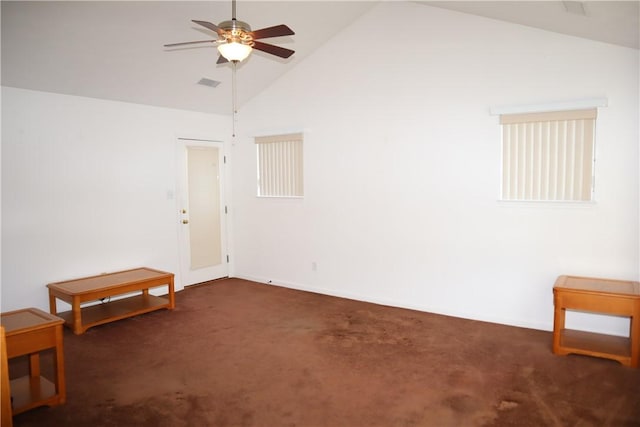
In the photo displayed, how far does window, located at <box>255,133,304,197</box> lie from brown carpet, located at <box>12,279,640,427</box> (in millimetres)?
1903

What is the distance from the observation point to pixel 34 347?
8.99 ft

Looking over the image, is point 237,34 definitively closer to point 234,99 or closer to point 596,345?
point 234,99

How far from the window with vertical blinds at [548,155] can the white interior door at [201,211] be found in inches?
155

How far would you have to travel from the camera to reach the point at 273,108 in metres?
5.89

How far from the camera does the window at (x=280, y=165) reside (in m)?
5.74

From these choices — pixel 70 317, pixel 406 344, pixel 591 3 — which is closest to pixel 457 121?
pixel 591 3

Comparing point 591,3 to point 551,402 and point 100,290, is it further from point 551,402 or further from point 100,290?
point 100,290

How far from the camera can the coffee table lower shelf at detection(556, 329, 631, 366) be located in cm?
338

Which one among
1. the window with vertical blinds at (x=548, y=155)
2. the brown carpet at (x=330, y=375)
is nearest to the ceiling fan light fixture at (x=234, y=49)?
the brown carpet at (x=330, y=375)

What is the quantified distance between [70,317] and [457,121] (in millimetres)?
4606

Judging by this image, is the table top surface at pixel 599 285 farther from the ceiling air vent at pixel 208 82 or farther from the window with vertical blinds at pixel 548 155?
the ceiling air vent at pixel 208 82

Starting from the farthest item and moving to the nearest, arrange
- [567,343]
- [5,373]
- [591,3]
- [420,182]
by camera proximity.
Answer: [420,182]
[567,343]
[591,3]
[5,373]

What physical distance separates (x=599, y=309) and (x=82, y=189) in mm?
5206

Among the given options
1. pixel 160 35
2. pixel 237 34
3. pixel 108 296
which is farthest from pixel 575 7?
pixel 108 296
